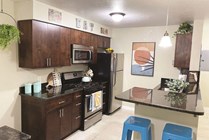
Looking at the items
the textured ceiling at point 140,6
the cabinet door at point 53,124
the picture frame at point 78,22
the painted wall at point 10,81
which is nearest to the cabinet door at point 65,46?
the picture frame at point 78,22

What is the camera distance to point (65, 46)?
3.42 metres

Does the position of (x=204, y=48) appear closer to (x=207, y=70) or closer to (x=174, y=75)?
(x=207, y=70)

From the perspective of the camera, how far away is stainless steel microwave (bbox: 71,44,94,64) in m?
3.66

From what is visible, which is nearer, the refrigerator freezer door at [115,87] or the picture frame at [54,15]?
the picture frame at [54,15]

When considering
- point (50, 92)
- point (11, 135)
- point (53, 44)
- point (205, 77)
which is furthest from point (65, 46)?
point (205, 77)

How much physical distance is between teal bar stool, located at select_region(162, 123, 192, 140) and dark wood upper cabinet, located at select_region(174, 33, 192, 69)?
2108 millimetres

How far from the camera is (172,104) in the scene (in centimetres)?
208

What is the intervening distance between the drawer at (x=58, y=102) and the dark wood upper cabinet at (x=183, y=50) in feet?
8.56

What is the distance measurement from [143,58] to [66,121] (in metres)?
2.79

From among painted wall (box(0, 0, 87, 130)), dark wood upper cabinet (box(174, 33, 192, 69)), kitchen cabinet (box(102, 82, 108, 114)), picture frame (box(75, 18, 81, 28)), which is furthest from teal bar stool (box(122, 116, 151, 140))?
picture frame (box(75, 18, 81, 28))

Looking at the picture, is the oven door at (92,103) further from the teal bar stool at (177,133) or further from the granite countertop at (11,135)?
the teal bar stool at (177,133)

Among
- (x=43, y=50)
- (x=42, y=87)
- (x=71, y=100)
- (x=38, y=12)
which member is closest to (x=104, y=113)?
(x=71, y=100)

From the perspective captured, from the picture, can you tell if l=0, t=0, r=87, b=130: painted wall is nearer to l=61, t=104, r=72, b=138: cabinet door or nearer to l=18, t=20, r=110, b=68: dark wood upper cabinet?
l=18, t=20, r=110, b=68: dark wood upper cabinet

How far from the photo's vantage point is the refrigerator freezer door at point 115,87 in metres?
4.52
